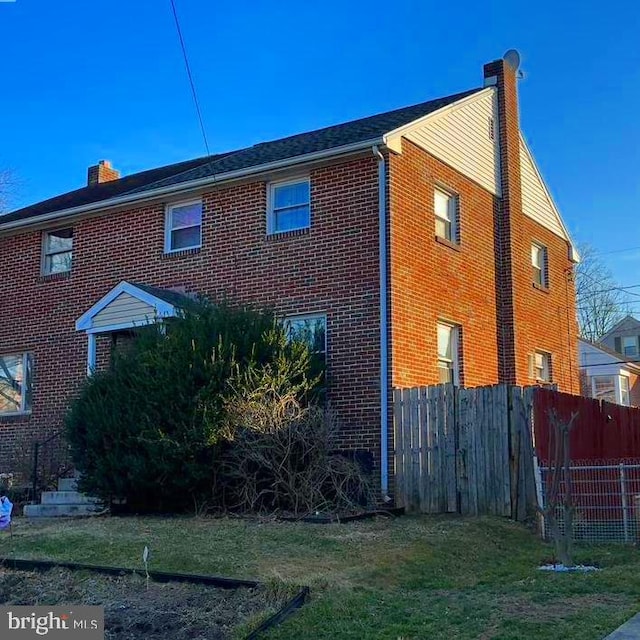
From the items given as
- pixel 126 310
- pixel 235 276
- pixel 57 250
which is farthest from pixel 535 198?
pixel 57 250

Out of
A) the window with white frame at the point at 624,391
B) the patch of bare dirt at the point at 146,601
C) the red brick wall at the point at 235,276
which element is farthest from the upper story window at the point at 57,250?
the window with white frame at the point at 624,391

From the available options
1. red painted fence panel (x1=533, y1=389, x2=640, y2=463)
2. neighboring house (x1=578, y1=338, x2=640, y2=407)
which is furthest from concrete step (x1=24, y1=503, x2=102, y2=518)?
neighboring house (x1=578, y1=338, x2=640, y2=407)

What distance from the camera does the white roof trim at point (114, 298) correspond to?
14680mm

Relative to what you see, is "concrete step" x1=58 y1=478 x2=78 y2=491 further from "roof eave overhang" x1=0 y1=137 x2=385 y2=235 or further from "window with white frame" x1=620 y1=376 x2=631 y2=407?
"window with white frame" x1=620 y1=376 x2=631 y2=407

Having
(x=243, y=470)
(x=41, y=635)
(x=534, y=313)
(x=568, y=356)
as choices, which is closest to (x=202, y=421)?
(x=243, y=470)

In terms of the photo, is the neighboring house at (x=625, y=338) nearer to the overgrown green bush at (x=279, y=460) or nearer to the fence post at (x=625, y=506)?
the overgrown green bush at (x=279, y=460)

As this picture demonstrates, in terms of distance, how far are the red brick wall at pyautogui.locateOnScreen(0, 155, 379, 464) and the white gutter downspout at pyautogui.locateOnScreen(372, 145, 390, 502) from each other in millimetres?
123

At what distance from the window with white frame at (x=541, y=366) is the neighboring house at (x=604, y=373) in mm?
15784

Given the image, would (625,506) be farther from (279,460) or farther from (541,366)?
(541,366)

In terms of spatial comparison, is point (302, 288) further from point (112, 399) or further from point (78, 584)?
point (78, 584)

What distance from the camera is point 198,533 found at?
10328 millimetres

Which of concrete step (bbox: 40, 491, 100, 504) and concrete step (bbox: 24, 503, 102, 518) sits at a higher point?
concrete step (bbox: 40, 491, 100, 504)

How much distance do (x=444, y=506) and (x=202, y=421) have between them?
12.8 ft

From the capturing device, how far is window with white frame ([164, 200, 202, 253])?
661 inches
